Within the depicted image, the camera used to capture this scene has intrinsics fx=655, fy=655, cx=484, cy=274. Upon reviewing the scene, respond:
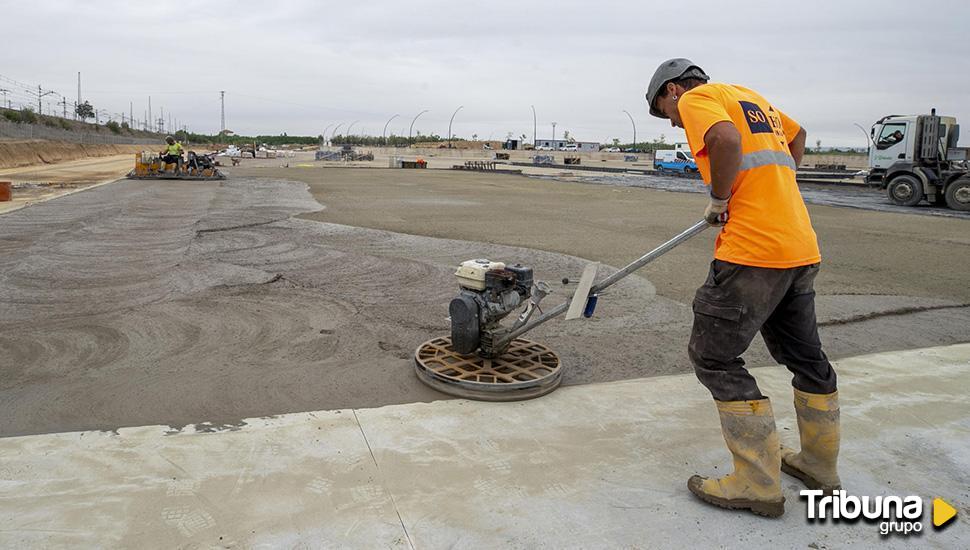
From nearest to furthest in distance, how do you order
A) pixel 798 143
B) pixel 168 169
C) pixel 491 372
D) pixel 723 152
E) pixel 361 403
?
1. pixel 723 152
2. pixel 798 143
3. pixel 361 403
4. pixel 491 372
5. pixel 168 169

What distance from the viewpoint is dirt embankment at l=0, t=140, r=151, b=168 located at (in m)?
33.6

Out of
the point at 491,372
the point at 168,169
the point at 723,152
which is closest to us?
the point at 723,152

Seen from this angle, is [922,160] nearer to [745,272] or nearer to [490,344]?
[490,344]

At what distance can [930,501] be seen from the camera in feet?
9.47

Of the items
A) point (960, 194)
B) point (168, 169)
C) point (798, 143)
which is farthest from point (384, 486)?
point (168, 169)

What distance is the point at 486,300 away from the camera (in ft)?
13.4

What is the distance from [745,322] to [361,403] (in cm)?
218

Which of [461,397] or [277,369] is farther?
[277,369]

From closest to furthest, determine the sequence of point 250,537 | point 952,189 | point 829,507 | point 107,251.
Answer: point 250,537
point 829,507
point 107,251
point 952,189

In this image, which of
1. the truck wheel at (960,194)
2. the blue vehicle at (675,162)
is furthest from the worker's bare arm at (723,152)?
the blue vehicle at (675,162)

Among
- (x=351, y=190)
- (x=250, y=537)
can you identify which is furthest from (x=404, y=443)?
(x=351, y=190)

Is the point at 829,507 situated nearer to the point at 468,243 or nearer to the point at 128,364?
the point at 128,364

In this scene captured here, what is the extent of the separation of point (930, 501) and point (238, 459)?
3120 mm

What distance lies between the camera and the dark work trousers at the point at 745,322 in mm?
2734
